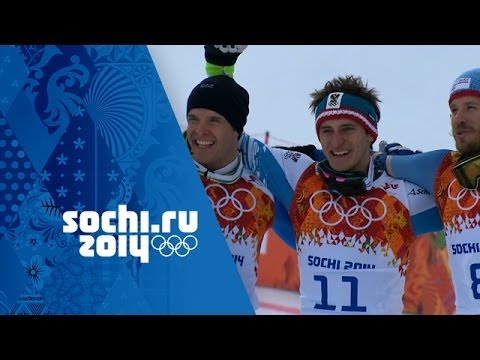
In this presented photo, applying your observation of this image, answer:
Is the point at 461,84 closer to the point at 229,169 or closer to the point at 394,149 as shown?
the point at 394,149

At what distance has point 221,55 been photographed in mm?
4617

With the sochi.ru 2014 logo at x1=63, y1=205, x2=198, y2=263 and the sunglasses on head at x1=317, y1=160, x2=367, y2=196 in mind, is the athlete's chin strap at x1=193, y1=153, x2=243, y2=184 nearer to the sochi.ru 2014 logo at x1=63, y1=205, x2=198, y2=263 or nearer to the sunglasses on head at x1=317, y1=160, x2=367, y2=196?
the sochi.ru 2014 logo at x1=63, y1=205, x2=198, y2=263

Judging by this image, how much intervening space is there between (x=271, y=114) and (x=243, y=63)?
30 centimetres

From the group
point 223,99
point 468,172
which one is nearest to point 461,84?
point 468,172

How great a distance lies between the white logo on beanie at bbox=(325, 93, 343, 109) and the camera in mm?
4547

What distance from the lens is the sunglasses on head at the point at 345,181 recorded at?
14.9ft

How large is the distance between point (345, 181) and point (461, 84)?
0.78 m

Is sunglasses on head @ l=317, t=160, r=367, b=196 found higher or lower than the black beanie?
lower

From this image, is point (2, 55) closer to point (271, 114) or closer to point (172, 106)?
point (172, 106)

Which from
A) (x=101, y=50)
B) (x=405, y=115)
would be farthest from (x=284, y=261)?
(x=101, y=50)

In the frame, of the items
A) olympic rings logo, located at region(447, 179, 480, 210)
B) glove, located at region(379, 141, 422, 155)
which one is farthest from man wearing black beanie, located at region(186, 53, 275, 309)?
olympic rings logo, located at region(447, 179, 480, 210)

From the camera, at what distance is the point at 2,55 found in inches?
183

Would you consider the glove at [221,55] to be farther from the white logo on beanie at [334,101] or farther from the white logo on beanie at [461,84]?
the white logo on beanie at [461,84]

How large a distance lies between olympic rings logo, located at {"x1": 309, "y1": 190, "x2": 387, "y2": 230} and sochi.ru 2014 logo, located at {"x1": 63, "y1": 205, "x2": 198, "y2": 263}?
0.66 meters
